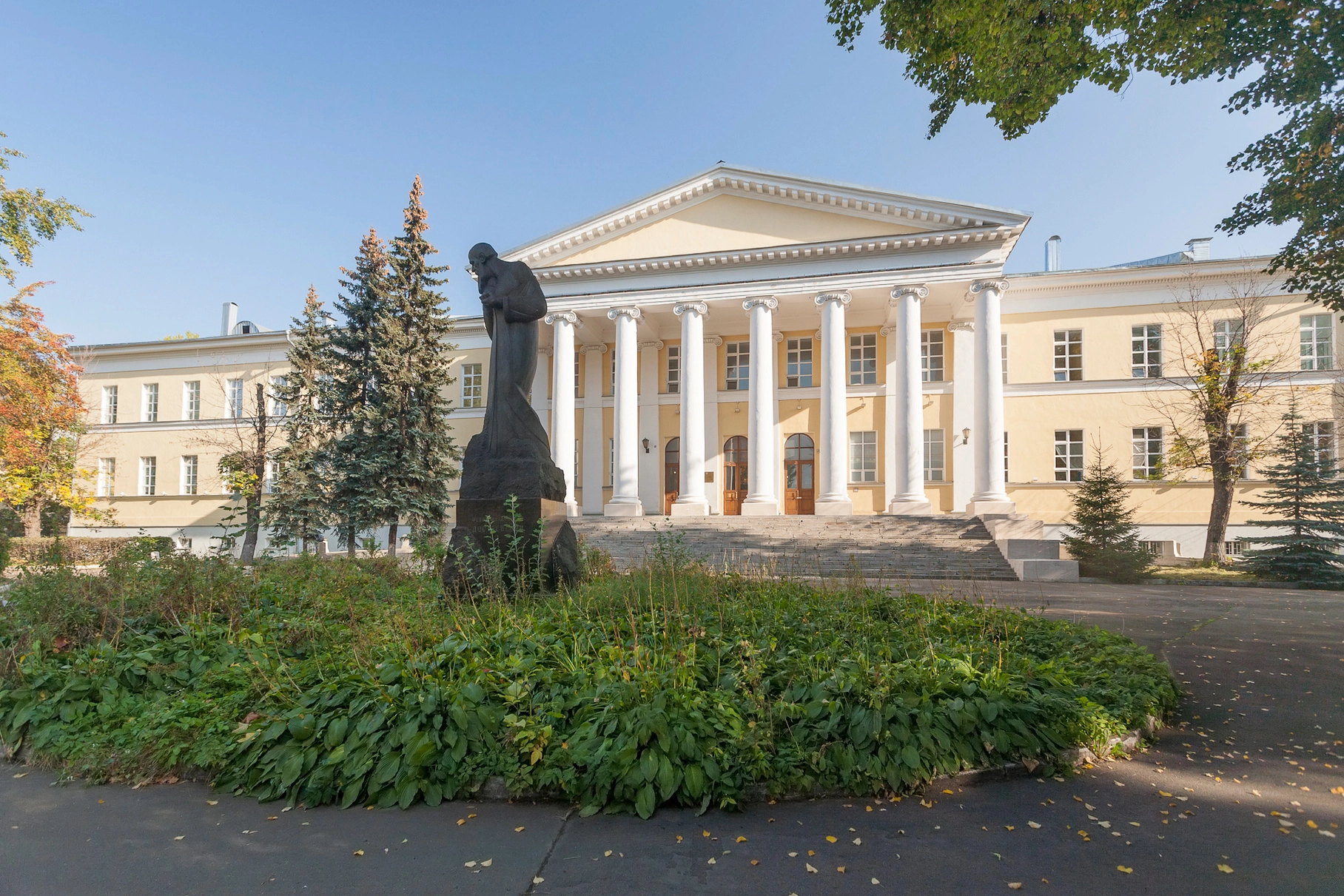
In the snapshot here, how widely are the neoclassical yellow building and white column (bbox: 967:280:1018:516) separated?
2.5 inches

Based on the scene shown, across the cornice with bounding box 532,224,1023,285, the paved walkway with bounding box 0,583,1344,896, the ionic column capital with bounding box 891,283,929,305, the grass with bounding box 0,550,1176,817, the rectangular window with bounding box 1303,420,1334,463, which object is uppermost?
the cornice with bounding box 532,224,1023,285

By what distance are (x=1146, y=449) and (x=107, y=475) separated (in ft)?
150

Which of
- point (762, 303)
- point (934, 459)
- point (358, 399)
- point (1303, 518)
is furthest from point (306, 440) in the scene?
point (1303, 518)

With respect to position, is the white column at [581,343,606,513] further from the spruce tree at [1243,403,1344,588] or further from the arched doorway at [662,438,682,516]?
the spruce tree at [1243,403,1344,588]

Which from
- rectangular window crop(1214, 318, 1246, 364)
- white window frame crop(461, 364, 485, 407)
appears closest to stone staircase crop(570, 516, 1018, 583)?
rectangular window crop(1214, 318, 1246, 364)

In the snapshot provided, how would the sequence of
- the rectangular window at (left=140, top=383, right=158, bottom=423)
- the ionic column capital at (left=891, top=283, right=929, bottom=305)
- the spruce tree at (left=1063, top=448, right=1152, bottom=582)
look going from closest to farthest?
the spruce tree at (left=1063, top=448, right=1152, bottom=582) < the ionic column capital at (left=891, top=283, right=929, bottom=305) < the rectangular window at (left=140, top=383, right=158, bottom=423)

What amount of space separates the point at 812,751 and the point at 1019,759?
1.18 metres

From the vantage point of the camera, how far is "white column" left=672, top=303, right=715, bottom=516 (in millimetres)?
23547

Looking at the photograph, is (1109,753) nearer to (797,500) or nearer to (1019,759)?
(1019,759)

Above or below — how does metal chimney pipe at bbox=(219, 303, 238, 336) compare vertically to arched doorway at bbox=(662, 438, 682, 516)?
above

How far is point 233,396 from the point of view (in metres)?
34.1

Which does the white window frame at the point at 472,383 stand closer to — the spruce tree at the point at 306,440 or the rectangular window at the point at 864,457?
the spruce tree at the point at 306,440

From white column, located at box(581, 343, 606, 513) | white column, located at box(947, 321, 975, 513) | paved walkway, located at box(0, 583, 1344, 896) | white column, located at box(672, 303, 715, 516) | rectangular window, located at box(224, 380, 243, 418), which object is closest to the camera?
paved walkway, located at box(0, 583, 1344, 896)

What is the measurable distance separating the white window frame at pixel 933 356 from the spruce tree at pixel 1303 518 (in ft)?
32.5
